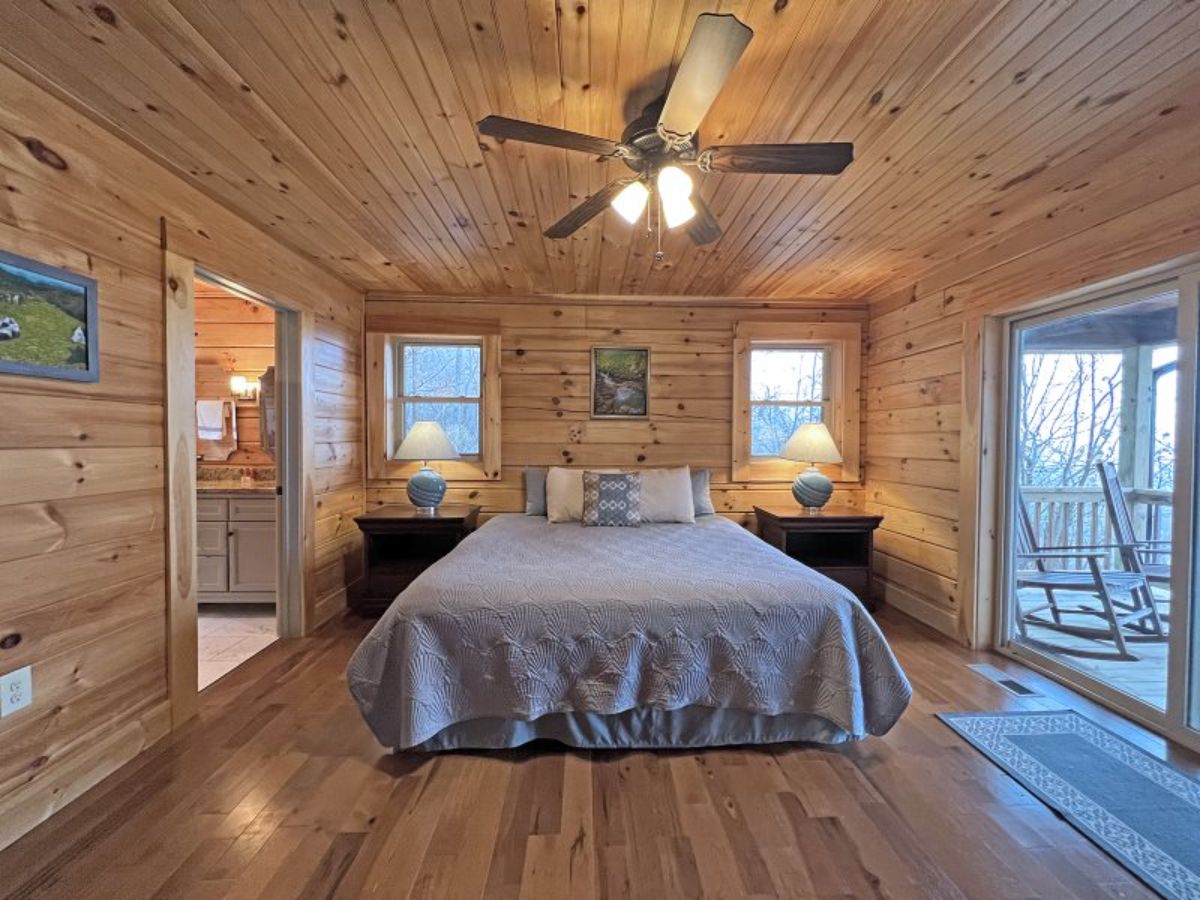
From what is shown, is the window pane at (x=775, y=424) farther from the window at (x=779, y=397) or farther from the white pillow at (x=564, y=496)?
the white pillow at (x=564, y=496)

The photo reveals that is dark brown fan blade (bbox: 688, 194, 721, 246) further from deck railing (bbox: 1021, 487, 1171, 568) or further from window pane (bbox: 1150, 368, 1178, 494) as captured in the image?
deck railing (bbox: 1021, 487, 1171, 568)

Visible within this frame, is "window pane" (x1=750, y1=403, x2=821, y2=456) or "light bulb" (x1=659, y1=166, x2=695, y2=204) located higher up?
"light bulb" (x1=659, y1=166, x2=695, y2=204)

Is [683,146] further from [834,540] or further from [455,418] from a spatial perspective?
[834,540]

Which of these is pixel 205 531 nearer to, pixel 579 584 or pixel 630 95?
pixel 579 584

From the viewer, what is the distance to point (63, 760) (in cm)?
166

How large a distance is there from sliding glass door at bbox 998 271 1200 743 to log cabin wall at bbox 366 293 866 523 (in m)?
1.31

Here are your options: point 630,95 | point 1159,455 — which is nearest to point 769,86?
point 630,95

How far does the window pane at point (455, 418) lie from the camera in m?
4.02

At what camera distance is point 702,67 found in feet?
3.99

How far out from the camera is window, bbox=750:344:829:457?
4.10m

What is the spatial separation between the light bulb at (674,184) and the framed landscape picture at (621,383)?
2277 mm

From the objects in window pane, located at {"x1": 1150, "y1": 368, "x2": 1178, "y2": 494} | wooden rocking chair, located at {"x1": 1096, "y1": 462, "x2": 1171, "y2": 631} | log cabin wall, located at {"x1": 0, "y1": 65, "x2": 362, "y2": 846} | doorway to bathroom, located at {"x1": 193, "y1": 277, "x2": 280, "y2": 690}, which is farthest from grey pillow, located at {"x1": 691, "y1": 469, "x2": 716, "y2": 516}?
log cabin wall, located at {"x1": 0, "y1": 65, "x2": 362, "y2": 846}

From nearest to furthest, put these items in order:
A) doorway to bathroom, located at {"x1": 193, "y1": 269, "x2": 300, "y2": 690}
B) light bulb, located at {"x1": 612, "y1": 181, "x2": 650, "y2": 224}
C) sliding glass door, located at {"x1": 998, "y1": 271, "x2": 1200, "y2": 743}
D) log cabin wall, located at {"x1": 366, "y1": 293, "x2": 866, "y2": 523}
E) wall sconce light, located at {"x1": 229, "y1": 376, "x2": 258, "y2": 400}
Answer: light bulb, located at {"x1": 612, "y1": 181, "x2": 650, "y2": 224} < sliding glass door, located at {"x1": 998, "y1": 271, "x2": 1200, "y2": 743} < doorway to bathroom, located at {"x1": 193, "y1": 269, "x2": 300, "y2": 690} < wall sconce light, located at {"x1": 229, "y1": 376, "x2": 258, "y2": 400} < log cabin wall, located at {"x1": 366, "y1": 293, "x2": 866, "y2": 523}

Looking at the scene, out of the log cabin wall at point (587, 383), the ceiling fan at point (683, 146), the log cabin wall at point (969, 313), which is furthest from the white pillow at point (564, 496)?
the log cabin wall at point (969, 313)
